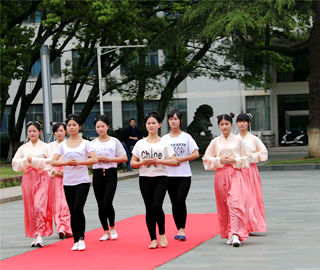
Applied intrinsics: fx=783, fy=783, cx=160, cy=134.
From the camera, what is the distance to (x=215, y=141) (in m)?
10.5

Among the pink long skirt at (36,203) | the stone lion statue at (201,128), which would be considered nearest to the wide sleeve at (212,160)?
the pink long skirt at (36,203)

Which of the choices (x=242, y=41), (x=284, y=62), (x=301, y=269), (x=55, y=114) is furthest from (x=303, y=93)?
(x=301, y=269)

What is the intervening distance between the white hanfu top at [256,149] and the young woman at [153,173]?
61.4 inches

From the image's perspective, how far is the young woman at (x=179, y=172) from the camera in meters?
10.7

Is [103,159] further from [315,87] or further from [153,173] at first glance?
[315,87]

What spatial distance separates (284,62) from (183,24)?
11815 mm

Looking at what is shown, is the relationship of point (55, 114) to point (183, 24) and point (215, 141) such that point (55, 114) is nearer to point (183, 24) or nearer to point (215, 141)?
point (183, 24)

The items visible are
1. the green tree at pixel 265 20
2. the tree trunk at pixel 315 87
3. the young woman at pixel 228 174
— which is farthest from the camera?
the tree trunk at pixel 315 87

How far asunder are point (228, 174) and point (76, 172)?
6.58ft

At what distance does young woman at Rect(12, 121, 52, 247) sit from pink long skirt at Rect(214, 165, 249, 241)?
2600 millimetres

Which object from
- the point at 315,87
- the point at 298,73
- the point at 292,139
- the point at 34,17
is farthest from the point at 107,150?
the point at 298,73

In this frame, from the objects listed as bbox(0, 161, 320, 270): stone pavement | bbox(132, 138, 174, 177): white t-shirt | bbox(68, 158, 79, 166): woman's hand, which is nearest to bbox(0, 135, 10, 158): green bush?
bbox(0, 161, 320, 270): stone pavement

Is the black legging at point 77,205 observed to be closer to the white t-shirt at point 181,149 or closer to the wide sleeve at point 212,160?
the white t-shirt at point 181,149

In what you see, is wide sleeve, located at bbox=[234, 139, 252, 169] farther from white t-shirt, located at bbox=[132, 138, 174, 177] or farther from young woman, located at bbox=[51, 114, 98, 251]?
young woman, located at bbox=[51, 114, 98, 251]
